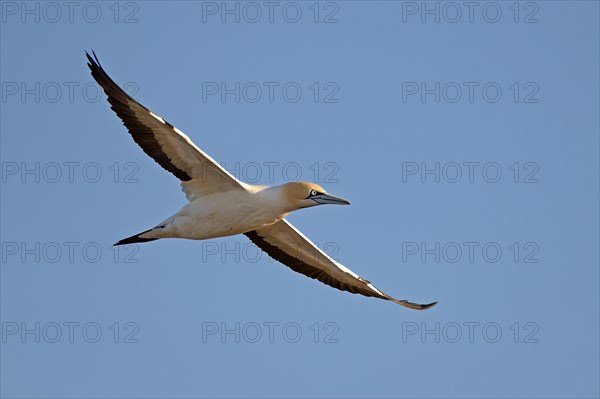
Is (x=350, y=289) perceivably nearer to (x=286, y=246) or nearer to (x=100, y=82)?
(x=286, y=246)

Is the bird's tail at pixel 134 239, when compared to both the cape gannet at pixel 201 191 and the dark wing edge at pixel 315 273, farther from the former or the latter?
the dark wing edge at pixel 315 273

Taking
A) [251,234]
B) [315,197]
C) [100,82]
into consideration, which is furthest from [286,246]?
[100,82]

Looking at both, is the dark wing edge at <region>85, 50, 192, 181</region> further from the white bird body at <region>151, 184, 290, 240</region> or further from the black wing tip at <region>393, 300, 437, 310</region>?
the black wing tip at <region>393, 300, 437, 310</region>

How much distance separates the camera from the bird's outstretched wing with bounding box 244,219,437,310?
66.9 ft

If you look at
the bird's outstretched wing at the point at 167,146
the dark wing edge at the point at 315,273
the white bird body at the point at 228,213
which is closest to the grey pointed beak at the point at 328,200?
the white bird body at the point at 228,213

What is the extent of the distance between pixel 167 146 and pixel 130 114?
0.79 meters

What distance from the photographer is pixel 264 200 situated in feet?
60.5

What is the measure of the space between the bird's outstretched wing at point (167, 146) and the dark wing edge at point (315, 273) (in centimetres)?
218

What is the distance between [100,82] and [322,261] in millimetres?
5006

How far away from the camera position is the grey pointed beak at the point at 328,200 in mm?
18469

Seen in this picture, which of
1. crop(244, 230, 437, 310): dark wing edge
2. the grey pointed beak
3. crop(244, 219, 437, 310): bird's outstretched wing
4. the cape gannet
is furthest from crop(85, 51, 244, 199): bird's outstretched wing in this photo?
crop(244, 230, 437, 310): dark wing edge

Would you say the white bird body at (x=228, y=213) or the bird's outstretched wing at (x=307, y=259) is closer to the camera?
the white bird body at (x=228, y=213)

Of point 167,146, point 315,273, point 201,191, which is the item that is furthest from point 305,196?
point 315,273

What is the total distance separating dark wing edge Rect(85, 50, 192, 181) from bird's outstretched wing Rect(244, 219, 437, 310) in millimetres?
2564
